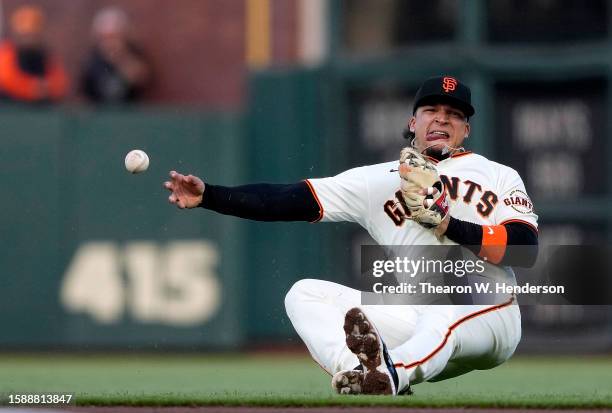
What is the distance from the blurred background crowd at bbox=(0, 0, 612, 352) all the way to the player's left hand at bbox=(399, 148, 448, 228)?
4979 mm

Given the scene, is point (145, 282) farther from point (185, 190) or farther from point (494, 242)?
point (494, 242)

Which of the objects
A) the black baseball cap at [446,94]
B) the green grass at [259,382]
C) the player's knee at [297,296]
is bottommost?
the green grass at [259,382]

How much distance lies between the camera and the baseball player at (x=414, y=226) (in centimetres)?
598

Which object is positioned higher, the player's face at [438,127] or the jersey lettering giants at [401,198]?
the player's face at [438,127]

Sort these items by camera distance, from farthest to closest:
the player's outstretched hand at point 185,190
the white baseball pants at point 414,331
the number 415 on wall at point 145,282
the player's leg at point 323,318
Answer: the number 415 on wall at point 145,282 < the player's outstretched hand at point 185,190 < the player's leg at point 323,318 < the white baseball pants at point 414,331

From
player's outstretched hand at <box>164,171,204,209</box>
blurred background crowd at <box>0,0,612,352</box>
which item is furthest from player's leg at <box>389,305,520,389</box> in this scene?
blurred background crowd at <box>0,0,612,352</box>

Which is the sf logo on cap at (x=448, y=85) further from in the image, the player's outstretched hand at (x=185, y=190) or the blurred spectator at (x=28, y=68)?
the blurred spectator at (x=28, y=68)

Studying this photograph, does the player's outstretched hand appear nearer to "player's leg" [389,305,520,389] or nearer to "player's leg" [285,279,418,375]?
"player's leg" [285,279,418,375]

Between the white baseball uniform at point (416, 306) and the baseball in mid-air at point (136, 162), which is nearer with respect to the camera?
the white baseball uniform at point (416, 306)

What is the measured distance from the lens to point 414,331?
6.35 metres

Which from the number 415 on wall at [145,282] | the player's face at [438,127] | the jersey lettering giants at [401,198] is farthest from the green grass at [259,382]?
the player's face at [438,127]

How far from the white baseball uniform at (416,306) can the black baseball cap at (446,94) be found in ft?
0.77

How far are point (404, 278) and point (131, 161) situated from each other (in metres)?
1.28

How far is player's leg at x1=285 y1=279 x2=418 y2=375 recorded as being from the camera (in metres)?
6.16
